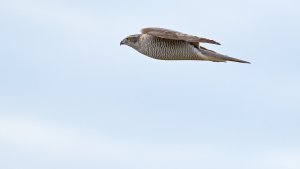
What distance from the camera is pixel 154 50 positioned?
1395cm

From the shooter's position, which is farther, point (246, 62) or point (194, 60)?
point (194, 60)

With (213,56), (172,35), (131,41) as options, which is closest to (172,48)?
(172,35)

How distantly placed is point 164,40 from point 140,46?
0.75 metres

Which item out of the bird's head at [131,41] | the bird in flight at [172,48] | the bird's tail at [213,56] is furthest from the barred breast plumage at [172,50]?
the bird's head at [131,41]

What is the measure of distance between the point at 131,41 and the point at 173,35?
1.67 meters

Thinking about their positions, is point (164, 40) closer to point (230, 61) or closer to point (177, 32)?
point (177, 32)

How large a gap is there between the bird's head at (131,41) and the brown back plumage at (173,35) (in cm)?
22

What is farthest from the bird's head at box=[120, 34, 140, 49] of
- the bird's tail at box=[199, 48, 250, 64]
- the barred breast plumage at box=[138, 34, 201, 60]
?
the bird's tail at box=[199, 48, 250, 64]

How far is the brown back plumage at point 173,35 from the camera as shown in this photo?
41.7 ft

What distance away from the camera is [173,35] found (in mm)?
13422

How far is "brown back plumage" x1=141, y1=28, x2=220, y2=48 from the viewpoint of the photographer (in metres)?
12.7

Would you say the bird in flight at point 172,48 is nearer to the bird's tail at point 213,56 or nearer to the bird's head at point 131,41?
the bird's tail at point 213,56

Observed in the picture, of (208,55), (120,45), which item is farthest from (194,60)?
(120,45)

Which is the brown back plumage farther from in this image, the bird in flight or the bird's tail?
the bird's tail
